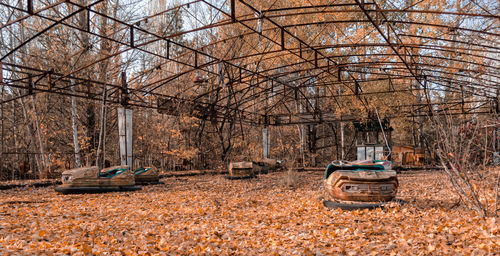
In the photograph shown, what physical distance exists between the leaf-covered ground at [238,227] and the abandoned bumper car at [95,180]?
3.07 ft

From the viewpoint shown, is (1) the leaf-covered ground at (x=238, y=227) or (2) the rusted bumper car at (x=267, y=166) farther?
(2) the rusted bumper car at (x=267, y=166)

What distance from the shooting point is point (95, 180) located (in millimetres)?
9477

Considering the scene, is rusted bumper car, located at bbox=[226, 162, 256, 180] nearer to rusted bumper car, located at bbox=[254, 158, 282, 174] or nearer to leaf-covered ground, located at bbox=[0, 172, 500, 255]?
rusted bumper car, located at bbox=[254, 158, 282, 174]

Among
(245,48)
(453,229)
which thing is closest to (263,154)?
(245,48)

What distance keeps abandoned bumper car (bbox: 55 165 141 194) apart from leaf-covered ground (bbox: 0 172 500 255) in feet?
3.07

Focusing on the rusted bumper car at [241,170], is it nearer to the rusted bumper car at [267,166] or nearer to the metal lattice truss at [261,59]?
the rusted bumper car at [267,166]

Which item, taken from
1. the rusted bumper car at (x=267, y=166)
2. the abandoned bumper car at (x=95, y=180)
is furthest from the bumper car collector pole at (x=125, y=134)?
the rusted bumper car at (x=267, y=166)

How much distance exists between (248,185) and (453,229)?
7.32 m

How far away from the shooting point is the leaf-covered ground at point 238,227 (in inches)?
149

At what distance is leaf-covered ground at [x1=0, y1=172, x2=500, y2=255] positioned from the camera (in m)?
3.78

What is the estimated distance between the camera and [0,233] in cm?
457

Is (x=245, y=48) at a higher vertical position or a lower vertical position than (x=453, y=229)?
higher

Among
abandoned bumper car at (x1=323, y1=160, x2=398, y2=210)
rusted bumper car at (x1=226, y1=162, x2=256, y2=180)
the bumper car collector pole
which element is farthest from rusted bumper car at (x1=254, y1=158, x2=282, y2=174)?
abandoned bumper car at (x1=323, y1=160, x2=398, y2=210)

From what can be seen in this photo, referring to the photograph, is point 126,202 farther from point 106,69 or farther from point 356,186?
point 106,69
